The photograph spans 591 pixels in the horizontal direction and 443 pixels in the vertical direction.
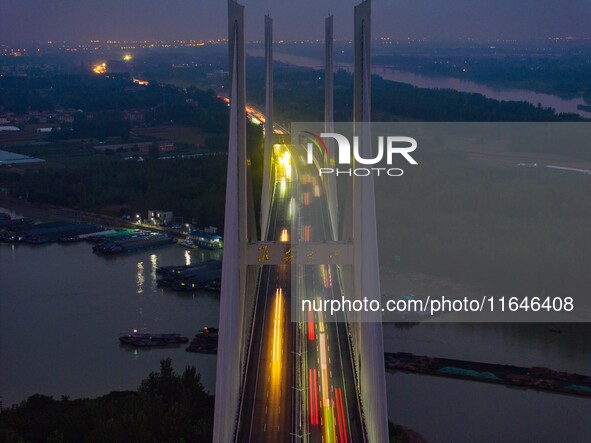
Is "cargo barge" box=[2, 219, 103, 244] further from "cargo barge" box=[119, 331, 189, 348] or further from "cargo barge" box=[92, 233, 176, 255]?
"cargo barge" box=[119, 331, 189, 348]

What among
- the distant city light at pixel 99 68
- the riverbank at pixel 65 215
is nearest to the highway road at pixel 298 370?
the riverbank at pixel 65 215

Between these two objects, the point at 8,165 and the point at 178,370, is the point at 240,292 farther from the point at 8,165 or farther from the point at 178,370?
the point at 8,165

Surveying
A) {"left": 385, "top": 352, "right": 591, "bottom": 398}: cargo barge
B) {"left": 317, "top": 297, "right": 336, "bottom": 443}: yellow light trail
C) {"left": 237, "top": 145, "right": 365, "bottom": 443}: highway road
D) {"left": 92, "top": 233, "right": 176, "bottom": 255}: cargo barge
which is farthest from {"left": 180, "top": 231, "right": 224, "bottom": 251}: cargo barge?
{"left": 317, "top": 297, "right": 336, "bottom": 443}: yellow light trail

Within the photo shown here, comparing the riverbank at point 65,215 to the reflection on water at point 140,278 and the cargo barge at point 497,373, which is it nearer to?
the reflection on water at point 140,278

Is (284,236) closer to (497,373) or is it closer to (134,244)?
(497,373)

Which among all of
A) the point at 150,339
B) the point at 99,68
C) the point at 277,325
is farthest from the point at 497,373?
the point at 99,68

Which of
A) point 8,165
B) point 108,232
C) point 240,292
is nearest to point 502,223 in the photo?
point 108,232
